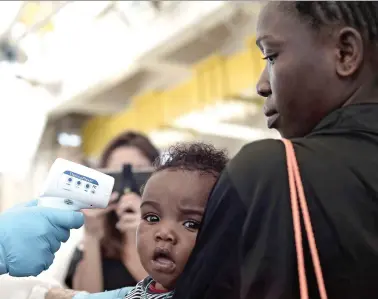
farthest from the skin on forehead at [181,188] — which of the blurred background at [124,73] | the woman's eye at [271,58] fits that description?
the blurred background at [124,73]

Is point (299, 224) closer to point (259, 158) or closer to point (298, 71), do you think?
point (259, 158)

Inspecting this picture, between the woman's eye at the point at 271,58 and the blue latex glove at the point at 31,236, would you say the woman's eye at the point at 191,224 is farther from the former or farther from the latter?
the woman's eye at the point at 271,58

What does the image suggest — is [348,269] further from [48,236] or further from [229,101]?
[229,101]

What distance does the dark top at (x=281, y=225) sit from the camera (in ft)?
2.04

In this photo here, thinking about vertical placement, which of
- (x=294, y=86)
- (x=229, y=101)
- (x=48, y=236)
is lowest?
(x=48, y=236)

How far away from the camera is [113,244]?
173cm

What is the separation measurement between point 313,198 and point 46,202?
52cm

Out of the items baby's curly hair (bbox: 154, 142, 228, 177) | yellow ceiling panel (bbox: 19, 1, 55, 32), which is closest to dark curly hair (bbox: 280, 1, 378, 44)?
baby's curly hair (bbox: 154, 142, 228, 177)

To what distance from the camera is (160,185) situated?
37.7 inches

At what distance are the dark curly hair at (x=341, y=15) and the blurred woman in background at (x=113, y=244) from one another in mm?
939

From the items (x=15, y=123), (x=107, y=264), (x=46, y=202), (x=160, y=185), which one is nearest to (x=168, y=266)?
(x=160, y=185)

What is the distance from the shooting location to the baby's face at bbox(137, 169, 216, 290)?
0.91 m

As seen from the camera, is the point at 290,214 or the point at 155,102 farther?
the point at 155,102

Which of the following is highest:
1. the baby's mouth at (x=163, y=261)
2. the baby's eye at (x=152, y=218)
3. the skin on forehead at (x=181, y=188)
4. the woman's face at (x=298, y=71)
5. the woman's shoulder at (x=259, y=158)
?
the woman's face at (x=298, y=71)
